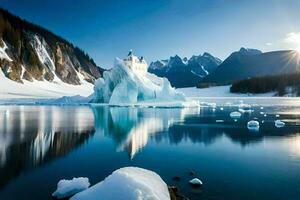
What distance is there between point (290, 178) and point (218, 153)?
13.1 ft

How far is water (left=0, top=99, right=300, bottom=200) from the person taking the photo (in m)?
8.82

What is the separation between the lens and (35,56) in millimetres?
88438

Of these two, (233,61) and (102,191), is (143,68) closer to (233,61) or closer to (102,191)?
(102,191)

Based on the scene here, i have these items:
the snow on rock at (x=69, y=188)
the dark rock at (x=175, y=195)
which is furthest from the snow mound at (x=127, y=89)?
the dark rock at (x=175, y=195)

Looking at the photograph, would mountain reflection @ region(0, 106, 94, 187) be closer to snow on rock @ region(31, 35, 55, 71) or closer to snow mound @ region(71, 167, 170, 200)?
snow mound @ region(71, 167, 170, 200)

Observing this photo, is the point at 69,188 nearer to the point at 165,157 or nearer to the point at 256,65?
the point at 165,157

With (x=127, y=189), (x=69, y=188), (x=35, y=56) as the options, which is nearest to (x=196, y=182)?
(x=127, y=189)

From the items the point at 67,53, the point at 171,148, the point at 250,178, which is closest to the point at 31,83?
the point at 67,53

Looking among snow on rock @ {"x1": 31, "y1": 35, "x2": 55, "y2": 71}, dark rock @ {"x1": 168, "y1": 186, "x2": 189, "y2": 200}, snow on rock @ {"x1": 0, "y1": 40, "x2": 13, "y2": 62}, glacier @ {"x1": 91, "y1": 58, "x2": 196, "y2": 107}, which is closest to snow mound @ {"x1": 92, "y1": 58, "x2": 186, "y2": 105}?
glacier @ {"x1": 91, "y1": 58, "x2": 196, "y2": 107}

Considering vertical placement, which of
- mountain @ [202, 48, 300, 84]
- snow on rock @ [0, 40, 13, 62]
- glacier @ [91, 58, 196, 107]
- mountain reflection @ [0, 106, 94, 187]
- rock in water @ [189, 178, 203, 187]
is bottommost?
rock in water @ [189, 178, 203, 187]

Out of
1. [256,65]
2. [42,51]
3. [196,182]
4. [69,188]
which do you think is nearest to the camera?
[69,188]

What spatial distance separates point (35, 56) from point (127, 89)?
55.8 meters

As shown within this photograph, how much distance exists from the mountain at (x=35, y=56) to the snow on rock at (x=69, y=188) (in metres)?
72.3

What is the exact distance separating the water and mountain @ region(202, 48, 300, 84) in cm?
12377
